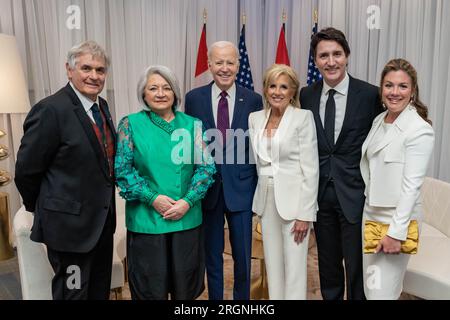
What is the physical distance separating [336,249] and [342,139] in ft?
2.03

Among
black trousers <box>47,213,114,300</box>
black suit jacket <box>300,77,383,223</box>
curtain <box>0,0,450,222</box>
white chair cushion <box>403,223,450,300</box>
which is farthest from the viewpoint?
curtain <box>0,0,450,222</box>

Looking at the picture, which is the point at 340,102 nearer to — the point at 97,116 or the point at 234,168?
the point at 234,168

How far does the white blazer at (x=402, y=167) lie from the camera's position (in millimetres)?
1758

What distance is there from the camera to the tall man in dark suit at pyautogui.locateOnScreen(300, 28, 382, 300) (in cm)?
205

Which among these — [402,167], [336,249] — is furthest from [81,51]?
[336,249]

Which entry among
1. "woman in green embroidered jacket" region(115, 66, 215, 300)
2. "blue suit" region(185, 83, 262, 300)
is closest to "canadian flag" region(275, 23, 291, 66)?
"blue suit" region(185, 83, 262, 300)

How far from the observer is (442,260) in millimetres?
2396

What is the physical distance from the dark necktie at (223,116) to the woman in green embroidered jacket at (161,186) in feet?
0.78

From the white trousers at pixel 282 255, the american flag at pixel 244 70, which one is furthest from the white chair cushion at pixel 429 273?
the american flag at pixel 244 70

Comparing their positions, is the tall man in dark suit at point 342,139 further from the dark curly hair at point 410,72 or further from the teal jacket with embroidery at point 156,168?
the teal jacket with embroidery at point 156,168

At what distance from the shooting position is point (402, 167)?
1.81m

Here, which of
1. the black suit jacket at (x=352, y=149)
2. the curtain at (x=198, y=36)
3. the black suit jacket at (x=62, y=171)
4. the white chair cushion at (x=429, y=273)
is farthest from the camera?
the curtain at (x=198, y=36)

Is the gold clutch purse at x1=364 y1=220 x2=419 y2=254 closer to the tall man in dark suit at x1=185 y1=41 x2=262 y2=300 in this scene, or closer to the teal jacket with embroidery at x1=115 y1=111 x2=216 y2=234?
the tall man in dark suit at x1=185 y1=41 x2=262 y2=300

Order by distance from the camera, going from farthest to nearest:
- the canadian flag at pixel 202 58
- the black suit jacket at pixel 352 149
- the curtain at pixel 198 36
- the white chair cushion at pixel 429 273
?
1. the canadian flag at pixel 202 58
2. the curtain at pixel 198 36
3. the white chair cushion at pixel 429 273
4. the black suit jacket at pixel 352 149
